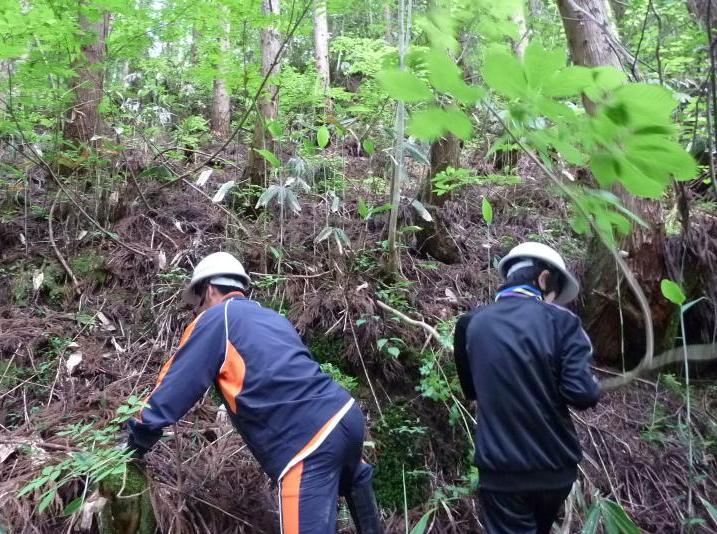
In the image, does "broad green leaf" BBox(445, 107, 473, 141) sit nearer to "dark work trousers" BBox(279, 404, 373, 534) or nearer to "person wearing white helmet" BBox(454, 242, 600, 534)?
"person wearing white helmet" BBox(454, 242, 600, 534)

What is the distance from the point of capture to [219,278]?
10.3 ft

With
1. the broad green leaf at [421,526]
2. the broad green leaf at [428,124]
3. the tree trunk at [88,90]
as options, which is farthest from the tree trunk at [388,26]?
the broad green leaf at [428,124]

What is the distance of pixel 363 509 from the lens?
3158 mm

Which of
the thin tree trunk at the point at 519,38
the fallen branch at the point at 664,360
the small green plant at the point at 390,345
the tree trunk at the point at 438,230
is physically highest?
the thin tree trunk at the point at 519,38

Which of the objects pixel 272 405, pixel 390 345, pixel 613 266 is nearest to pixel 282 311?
pixel 390 345

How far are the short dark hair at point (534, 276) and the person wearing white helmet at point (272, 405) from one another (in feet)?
3.74

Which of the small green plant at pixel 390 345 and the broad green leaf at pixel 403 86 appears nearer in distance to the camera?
the broad green leaf at pixel 403 86

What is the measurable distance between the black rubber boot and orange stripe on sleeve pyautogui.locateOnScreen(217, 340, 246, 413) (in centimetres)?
92

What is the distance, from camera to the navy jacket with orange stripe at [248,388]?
2730 mm

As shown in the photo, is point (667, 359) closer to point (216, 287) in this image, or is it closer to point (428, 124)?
point (428, 124)

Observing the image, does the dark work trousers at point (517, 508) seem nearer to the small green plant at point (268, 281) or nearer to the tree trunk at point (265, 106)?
the small green plant at point (268, 281)

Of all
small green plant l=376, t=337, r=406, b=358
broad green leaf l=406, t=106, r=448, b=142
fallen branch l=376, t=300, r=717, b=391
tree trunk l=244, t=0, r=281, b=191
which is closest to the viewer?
broad green leaf l=406, t=106, r=448, b=142

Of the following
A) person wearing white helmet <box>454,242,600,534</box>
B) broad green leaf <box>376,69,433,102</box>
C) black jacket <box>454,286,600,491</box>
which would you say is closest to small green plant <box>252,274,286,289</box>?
person wearing white helmet <box>454,242,600,534</box>

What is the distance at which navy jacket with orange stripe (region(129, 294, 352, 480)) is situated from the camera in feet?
8.96
